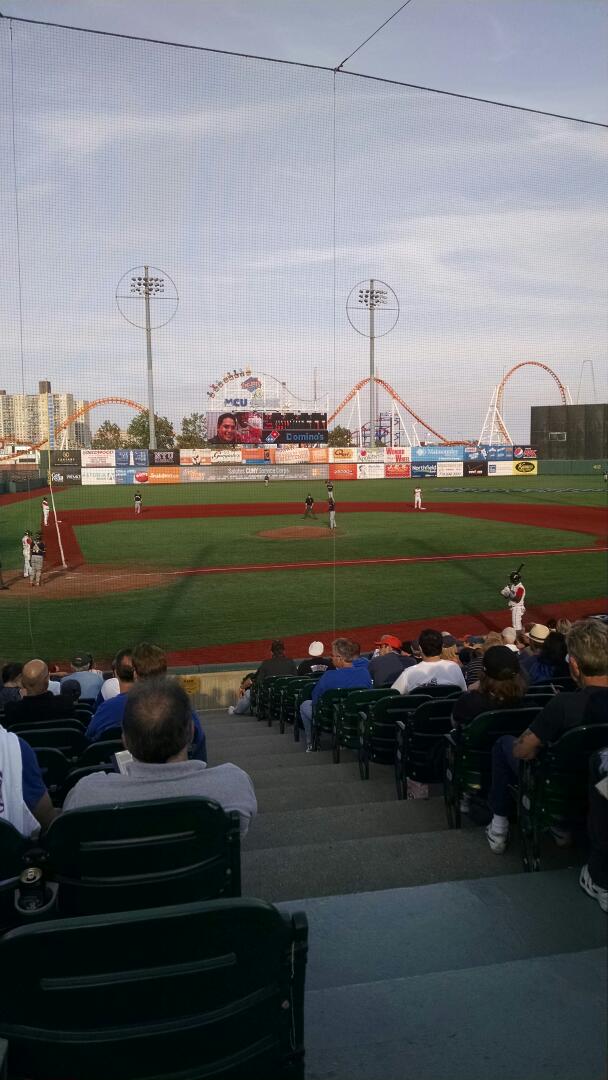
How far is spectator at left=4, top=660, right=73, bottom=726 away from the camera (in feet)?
16.5

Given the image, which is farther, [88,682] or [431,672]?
[88,682]

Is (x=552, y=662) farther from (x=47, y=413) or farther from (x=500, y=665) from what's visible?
(x=47, y=413)

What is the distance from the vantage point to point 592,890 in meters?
2.78

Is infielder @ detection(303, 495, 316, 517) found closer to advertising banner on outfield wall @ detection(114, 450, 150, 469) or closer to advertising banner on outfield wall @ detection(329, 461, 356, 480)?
advertising banner on outfield wall @ detection(114, 450, 150, 469)

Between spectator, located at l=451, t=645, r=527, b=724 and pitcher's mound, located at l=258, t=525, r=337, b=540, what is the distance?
23.0m

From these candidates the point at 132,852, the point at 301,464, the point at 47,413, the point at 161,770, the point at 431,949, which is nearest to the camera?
the point at 132,852

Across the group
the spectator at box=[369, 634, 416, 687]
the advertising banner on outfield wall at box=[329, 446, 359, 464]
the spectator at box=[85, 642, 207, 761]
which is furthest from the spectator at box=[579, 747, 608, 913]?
the advertising banner on outfield wall at box=[329, 446, 359, 464]

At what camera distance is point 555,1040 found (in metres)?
1.90

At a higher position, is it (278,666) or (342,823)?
(342,823)

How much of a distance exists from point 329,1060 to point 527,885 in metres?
1.25

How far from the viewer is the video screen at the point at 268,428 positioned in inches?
2060

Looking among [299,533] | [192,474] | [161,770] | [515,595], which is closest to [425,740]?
[161,770]

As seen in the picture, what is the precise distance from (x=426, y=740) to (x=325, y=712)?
2.00 m

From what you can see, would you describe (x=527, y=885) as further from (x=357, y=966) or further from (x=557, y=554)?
(x=557, y=554)
